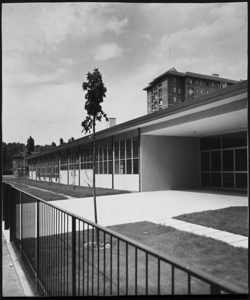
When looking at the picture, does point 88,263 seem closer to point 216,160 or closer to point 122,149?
point 122,149

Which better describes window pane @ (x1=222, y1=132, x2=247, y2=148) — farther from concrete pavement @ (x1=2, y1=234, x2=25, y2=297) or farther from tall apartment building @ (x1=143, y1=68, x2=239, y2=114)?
concrete pavement @ (x1=2, y1=234, x2=25, y2=297)

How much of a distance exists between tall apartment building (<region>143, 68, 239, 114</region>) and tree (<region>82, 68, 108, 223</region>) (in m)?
0.84

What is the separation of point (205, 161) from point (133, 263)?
10647 millimetres

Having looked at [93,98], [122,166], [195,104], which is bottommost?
[122,166]

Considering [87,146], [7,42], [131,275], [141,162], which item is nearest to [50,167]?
[87,146]

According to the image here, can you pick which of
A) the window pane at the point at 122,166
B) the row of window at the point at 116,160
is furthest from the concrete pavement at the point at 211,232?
the window pane at the point at 122,166

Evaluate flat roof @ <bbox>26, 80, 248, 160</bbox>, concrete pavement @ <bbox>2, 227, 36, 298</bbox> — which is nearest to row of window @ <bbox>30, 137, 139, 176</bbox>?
flat roof @ <bbox>26, 80, 248, 160</bbox>

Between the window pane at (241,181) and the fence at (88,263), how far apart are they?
8.59m

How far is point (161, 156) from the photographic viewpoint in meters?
11.4

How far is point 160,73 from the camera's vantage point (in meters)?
4.48

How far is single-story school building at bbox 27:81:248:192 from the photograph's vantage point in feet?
29.1

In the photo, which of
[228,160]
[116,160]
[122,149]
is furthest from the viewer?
[116,160]

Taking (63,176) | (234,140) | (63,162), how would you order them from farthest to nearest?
(234,140) → (63,162) → (63,176)

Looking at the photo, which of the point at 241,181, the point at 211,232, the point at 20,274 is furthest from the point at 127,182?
the point at 20,274
